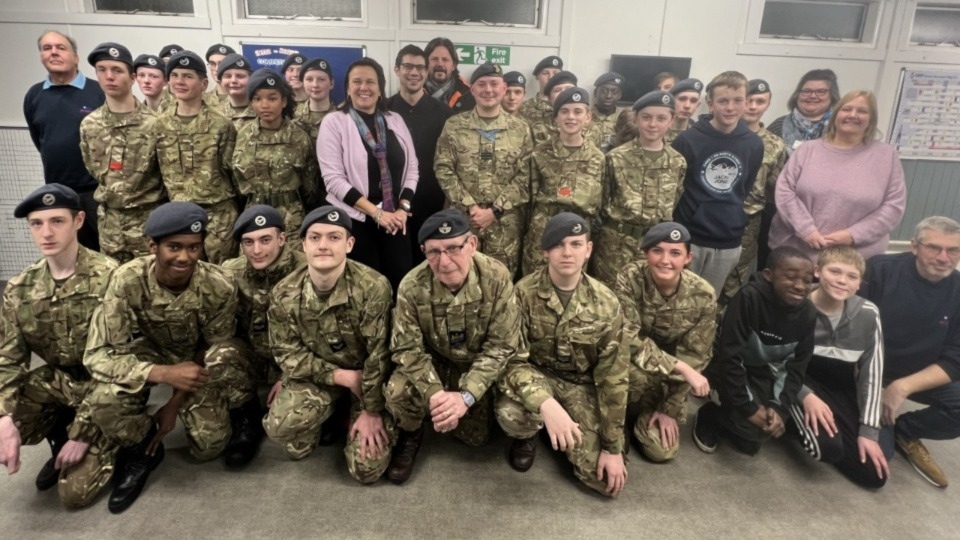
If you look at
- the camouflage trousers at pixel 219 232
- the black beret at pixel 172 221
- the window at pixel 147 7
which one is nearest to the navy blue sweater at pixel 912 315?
the black beret at pixel 172 221

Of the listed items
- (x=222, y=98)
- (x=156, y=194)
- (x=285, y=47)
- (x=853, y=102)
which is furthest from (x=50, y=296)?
(x=853, y=102)

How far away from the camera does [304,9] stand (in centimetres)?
428

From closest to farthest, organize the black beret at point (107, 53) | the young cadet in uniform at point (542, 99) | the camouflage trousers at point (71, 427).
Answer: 1. the camouflage trousers at point (71, 427)
2. the black beret at point (107, 53)
3. the young cadet in uniform at point (542, 99)

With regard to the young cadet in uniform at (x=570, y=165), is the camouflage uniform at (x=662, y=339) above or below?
below

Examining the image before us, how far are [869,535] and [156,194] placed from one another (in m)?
3.78

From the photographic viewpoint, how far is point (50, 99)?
3.13 metres

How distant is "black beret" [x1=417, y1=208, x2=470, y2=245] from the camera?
2125mm

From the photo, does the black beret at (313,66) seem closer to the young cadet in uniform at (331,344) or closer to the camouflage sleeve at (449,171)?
the camouflage sleeve at (449,171)

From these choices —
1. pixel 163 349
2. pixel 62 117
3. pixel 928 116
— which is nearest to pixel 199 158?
pixel 62 117

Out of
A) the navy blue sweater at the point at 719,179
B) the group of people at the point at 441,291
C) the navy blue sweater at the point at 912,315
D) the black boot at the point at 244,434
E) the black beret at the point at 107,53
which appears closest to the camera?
the group of people at the point at 441,291

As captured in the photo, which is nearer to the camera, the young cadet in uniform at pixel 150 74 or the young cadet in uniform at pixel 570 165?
the young cadet in uniform at pixel 570 165

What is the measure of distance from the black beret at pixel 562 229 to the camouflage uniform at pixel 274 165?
1.50 m

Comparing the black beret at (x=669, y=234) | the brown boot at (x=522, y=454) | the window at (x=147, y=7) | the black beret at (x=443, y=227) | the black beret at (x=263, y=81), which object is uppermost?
the window at (x=147, y=7)

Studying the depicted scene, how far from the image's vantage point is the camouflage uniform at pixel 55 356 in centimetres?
211
